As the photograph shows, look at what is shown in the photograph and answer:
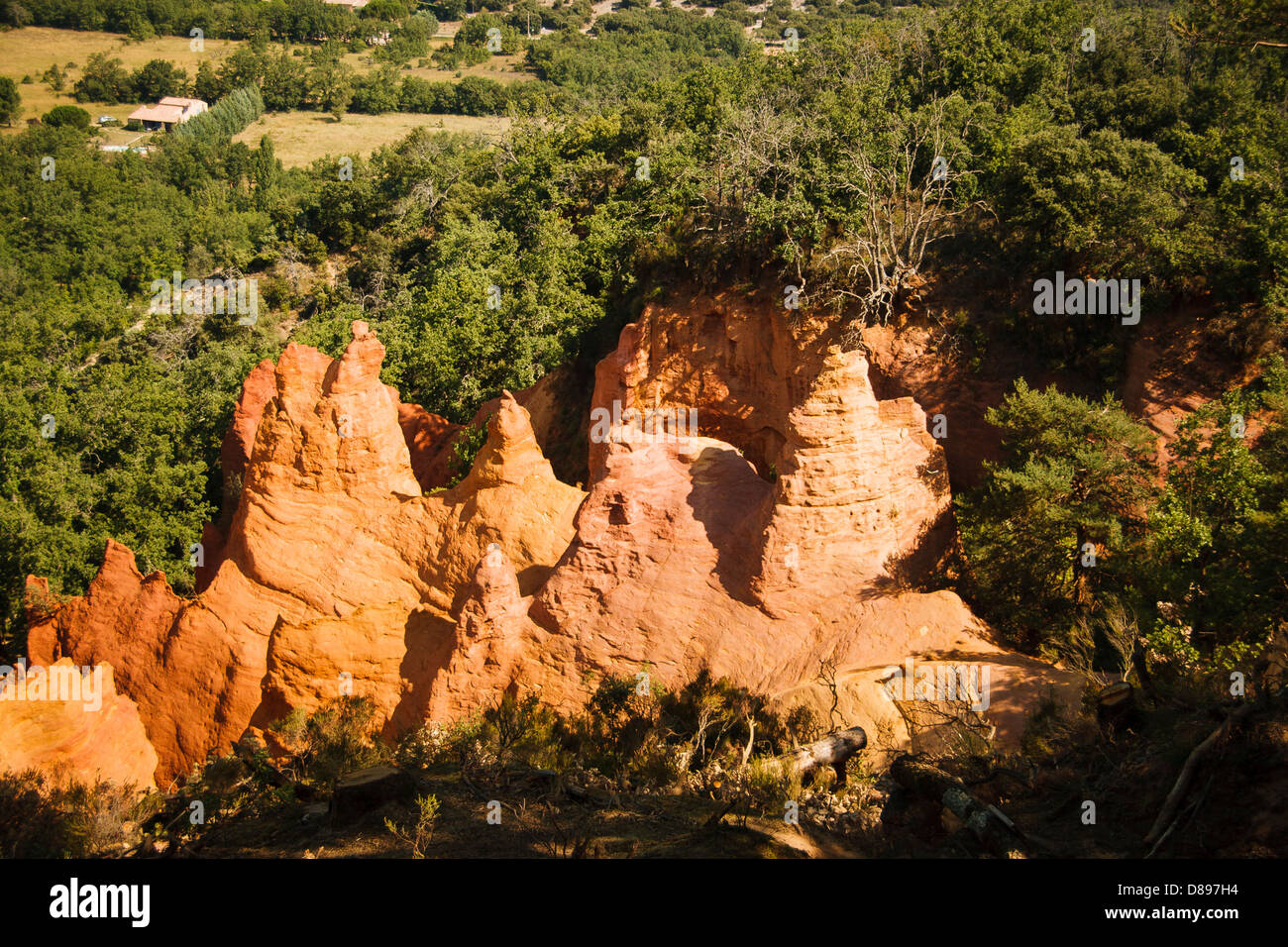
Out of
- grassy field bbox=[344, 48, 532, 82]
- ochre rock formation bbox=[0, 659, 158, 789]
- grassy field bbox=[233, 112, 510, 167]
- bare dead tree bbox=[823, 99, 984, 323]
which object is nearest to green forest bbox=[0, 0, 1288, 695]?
bare dead tree bbox=[823, 99, 984, 323]

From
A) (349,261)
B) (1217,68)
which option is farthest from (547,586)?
(349,261)

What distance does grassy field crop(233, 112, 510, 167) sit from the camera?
72188 mm

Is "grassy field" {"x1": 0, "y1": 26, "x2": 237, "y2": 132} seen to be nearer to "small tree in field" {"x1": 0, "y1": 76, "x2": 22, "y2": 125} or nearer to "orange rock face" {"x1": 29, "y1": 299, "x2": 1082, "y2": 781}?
"small tree in field" {"x1": 0, "y1": 76, "x2": 22, "y2": 125}

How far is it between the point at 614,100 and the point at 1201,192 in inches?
1541

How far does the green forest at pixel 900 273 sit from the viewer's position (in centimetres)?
1320

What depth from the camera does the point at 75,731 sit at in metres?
13.7

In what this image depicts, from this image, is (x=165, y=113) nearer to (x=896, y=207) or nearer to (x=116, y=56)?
(x=116, y=56)

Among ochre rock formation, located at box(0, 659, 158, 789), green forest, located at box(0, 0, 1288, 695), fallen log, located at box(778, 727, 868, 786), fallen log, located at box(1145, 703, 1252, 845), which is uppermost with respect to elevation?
green forest, located at box(0, 0, 1288, 695)

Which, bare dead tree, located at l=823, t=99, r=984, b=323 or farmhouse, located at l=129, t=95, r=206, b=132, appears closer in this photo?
bare dead tree, located at l=823, t=99, r=984, b=323

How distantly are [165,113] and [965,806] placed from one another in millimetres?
87542

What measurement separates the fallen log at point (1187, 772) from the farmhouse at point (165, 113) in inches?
3295

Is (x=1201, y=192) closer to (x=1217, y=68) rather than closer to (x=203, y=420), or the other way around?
(x=1217, y=68)

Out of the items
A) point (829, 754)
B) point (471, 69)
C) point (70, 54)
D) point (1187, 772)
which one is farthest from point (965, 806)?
point (70, 54)

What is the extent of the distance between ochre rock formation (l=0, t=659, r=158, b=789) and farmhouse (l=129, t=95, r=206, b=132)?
7228cm
